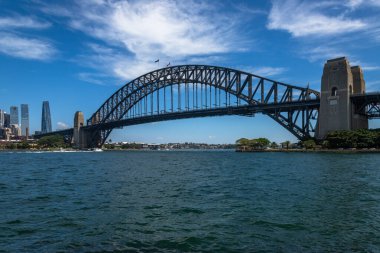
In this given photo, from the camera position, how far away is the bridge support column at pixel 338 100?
3156 inches

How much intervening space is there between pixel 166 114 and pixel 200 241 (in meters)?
104

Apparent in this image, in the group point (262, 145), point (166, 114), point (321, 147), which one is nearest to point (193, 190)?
point (321, 147)

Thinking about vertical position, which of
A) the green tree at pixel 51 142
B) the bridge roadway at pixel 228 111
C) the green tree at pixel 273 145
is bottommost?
the green tree at pixel 273 145

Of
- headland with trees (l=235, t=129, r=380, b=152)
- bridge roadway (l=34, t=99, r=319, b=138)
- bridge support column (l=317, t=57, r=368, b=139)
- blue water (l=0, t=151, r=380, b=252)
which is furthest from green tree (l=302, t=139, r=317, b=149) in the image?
blue water (l=0, t=151, r=380, b=252)

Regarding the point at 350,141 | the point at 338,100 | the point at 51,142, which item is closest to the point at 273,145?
the point at 338,100

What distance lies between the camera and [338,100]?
266ft

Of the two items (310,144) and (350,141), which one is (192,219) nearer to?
(350,141)

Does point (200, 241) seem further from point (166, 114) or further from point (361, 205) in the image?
point (166, 114)

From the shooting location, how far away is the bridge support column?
80.2m

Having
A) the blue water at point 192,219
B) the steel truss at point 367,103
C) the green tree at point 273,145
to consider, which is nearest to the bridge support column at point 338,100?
the steel truss at point 367,103

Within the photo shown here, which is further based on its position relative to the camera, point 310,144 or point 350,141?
point 310,144

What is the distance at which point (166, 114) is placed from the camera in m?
114

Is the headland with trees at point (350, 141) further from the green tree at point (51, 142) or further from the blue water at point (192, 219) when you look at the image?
the green tree at point (51, 142)

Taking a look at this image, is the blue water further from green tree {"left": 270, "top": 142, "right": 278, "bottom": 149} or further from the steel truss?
green tree {"left": 270, "top": 142, "right": 278, "bottom": 149}
